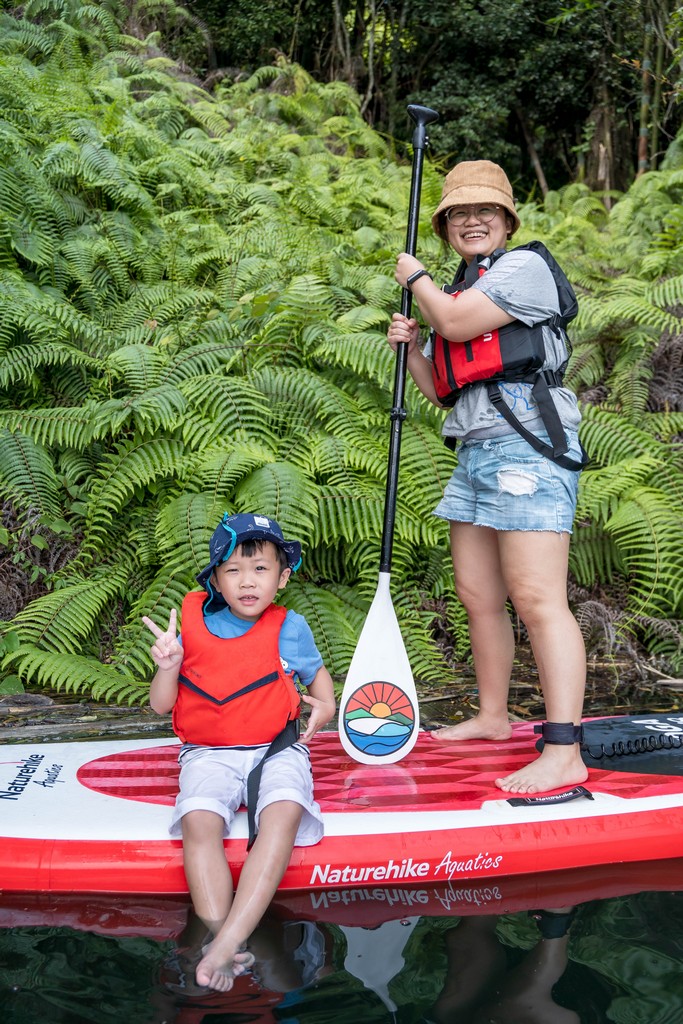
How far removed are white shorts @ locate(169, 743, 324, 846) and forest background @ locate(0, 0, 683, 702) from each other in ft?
4.75

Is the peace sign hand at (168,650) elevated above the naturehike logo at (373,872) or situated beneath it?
elevated above

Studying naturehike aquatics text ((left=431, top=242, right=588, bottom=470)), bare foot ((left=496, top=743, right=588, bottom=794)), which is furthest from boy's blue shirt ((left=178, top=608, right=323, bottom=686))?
naturehike aquatics text ((left=431, top=242, right=588, bottom=470))

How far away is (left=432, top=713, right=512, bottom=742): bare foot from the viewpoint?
3.59 metres

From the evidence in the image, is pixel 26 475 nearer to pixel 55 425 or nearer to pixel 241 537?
pixel 55 425

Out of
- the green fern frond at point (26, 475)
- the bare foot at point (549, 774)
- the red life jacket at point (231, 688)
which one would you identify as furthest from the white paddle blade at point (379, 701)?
the green fern frond at point (26, 475)

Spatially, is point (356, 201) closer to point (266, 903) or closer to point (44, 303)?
point (44, 303)

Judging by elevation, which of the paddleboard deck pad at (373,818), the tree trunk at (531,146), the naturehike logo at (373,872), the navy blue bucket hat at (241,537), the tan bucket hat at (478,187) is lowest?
the naturehike logo at (373,872)

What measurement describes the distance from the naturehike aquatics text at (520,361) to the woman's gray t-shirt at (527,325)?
29mm

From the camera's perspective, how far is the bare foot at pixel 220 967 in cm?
213

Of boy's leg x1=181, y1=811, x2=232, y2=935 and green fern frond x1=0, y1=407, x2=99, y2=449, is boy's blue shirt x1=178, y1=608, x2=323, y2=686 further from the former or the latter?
green fern frond x1=0, y1=407, x2=99, y2=449

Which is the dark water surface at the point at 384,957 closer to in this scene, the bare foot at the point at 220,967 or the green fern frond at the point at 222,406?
the bare foot at the point at 220,967

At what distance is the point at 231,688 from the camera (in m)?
2.82

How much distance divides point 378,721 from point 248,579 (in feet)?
2.93

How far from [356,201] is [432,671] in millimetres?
5335
